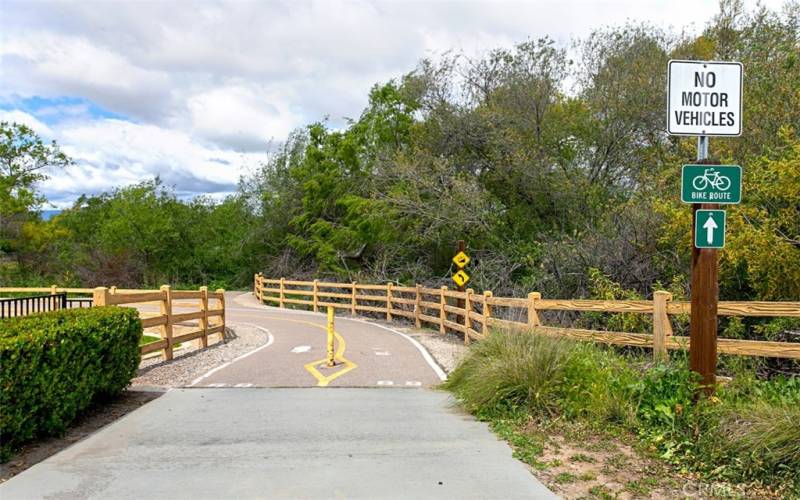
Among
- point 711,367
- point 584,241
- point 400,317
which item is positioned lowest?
point 400,317

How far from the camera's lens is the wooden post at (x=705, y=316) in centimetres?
631

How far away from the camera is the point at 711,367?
6301 millimetres

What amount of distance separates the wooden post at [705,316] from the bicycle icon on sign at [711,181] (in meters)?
0.21

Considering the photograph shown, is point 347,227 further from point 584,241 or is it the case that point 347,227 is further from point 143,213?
point 143,213

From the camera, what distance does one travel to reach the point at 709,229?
6.26m

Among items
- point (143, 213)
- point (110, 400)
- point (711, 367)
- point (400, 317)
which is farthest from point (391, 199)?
point (143, 213)

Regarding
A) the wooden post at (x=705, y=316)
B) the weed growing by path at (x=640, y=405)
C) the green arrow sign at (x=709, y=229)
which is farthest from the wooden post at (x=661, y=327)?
the green arrow sign at (x=709, y=229)

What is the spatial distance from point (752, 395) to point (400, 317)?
56.4ft

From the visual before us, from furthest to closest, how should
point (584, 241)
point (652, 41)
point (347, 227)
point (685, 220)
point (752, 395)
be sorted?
1. point (347, 227)
2. point (652, 41)
3. point (584, 241)
4. point (685, 220)
5. point (752, 395)

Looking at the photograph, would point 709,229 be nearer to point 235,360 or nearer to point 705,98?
point 705,98

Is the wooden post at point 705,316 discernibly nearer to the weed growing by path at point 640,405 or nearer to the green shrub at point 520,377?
the weed growing by path at point 640,405

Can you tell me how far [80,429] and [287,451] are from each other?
261 centimetres

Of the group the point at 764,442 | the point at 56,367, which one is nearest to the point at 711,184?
the point at 764,442

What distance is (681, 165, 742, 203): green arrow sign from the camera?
6262 millimetres
